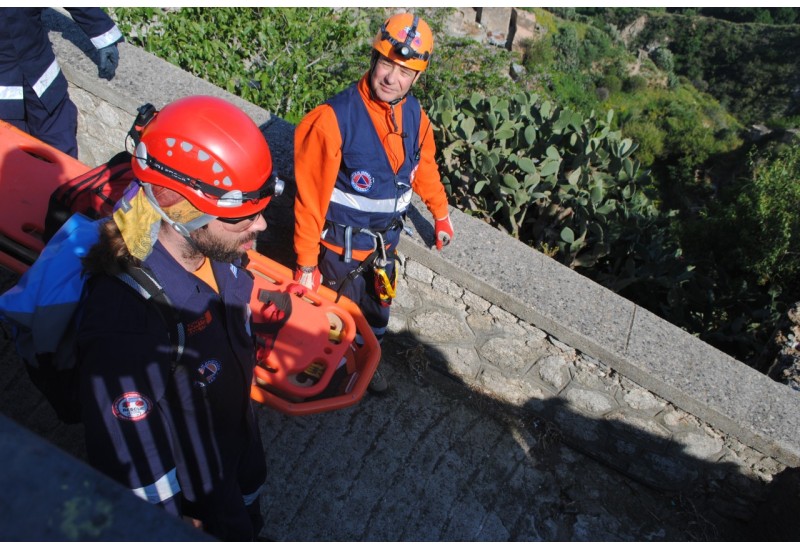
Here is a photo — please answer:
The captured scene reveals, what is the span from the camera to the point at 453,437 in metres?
3.60

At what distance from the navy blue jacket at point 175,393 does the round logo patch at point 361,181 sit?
721 millimetres

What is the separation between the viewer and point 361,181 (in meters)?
2.85

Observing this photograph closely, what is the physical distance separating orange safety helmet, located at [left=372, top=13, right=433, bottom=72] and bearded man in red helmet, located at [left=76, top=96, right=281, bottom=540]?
910mm

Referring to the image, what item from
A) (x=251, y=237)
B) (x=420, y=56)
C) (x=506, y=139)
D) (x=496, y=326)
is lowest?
(x=496, y=326)

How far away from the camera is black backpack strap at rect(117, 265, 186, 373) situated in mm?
1859

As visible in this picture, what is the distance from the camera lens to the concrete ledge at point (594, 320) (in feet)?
10.2

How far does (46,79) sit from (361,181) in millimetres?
2194

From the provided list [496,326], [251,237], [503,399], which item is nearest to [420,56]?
[251,237]

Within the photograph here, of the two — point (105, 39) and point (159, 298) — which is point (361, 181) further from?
point (105, 39)

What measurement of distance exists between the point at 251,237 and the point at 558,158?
9.18 ft

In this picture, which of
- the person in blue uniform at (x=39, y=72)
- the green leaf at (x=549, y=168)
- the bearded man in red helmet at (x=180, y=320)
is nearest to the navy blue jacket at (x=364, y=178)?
the bearded man in red helmet at (x=180, y=320)

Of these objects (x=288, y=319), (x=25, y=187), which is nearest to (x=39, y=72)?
(x=25, y=187)

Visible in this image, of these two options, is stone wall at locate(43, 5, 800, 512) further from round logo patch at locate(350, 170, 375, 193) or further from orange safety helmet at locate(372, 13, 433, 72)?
orange safety helmet at locate(372, 13, 433, 72)

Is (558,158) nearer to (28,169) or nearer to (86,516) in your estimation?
(28,169)
